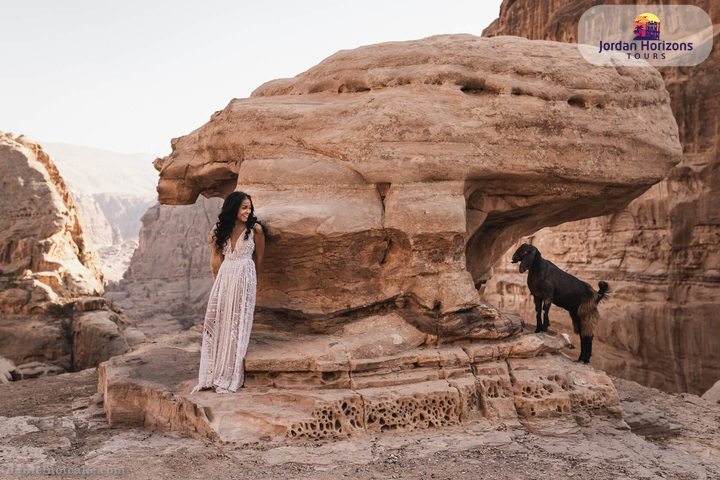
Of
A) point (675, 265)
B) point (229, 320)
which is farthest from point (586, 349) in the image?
point (675, 265)

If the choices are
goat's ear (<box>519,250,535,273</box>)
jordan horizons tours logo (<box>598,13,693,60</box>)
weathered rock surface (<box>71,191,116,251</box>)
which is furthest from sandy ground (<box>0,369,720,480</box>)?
weathered rock surface (<box>71,191,116,251</box>)

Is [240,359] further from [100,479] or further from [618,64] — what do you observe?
[618,64]

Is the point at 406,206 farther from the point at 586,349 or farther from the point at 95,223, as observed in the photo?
the point at 95,223

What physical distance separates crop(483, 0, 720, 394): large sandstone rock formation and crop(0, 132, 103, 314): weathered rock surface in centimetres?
1587

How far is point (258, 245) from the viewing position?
5.16 metres

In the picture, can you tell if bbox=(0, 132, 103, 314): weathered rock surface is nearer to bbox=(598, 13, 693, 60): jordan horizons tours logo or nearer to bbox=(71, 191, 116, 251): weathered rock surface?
bbox=(598, 13, 693, 60): jordan horizons tours logo

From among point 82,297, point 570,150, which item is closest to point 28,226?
point 82,297

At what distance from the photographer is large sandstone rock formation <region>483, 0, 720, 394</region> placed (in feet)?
42.9

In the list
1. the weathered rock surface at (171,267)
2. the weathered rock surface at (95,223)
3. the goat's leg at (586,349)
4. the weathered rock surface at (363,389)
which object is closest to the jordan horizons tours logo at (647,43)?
the goat's leg at (586,349)

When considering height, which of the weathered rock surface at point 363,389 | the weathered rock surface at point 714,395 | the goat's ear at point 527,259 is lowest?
the weathered rock surface at point 714,395

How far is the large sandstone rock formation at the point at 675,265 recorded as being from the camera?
13078mm

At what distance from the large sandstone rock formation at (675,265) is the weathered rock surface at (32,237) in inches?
625

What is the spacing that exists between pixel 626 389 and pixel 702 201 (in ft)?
27.8

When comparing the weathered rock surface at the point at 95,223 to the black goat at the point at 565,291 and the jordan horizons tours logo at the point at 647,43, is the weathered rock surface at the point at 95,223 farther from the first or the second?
the black goat at the point at 565,291
